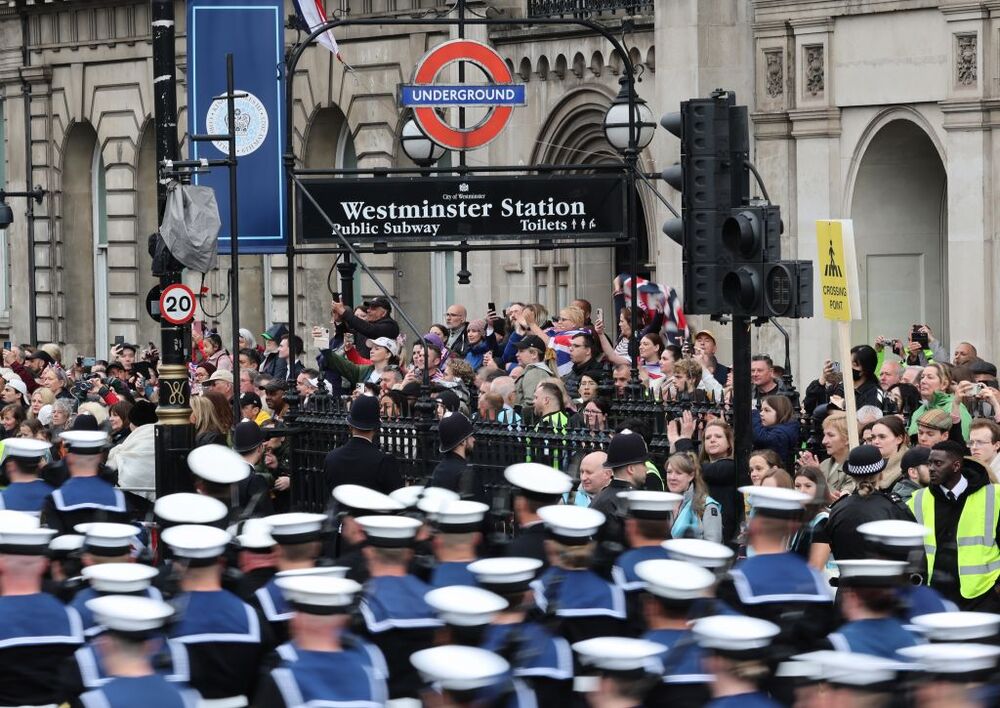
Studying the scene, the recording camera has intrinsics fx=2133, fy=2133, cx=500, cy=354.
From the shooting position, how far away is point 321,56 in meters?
29.8

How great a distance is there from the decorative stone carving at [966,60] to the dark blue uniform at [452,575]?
1255 centimetres

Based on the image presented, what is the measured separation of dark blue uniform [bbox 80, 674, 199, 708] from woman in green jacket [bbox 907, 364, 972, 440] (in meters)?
7.62

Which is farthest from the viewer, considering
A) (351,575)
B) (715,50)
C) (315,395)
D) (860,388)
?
(715,50)

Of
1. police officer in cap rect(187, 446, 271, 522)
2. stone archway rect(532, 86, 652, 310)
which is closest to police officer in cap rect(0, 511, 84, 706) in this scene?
police officer in cap rect(187, 446, 271, 522)

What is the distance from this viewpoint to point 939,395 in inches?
537

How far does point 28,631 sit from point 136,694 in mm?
1201

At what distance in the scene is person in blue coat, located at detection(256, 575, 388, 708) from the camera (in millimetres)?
6941

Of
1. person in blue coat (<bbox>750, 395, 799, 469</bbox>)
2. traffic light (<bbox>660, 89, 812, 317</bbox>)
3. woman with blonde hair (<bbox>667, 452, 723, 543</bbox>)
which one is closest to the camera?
woman with blonde hair (<bbox>667, 452, 723, 543</bbox>)

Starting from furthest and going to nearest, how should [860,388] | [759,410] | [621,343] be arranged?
[621,343] → [860,388] → [759,410]

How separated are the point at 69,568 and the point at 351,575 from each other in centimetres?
145

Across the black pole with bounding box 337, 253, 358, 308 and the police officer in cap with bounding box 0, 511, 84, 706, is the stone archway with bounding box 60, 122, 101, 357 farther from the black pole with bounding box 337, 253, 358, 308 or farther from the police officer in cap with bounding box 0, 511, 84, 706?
the police officer in cap with bounding box 0, 511, 84, 706

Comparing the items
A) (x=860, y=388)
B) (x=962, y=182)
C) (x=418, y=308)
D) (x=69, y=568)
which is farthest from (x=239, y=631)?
(x=418, y=308)

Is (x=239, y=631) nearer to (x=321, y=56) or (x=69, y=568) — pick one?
(x=69, y=568)

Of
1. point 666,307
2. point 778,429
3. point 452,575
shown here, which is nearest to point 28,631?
point 452,575
